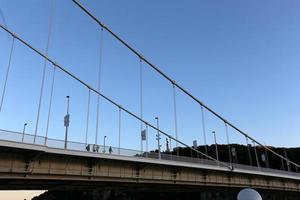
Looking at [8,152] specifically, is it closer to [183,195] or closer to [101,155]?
[101,155]

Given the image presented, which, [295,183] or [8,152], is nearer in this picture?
[8,152]

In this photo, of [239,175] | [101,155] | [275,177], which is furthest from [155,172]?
[275,177]

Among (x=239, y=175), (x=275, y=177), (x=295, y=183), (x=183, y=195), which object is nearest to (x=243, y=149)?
(x=183, y=195)

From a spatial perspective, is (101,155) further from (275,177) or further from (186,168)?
(275,177)

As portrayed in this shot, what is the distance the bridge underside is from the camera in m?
24.9

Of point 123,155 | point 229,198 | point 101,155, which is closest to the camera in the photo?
point 101,155

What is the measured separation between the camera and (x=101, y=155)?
30906 millimetres

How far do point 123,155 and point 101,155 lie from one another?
137 inches

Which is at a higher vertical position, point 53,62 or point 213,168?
point 53,62

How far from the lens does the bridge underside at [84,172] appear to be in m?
24.9

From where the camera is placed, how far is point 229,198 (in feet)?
302

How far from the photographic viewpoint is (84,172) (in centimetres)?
2997

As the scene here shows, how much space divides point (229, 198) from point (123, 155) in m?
66.7

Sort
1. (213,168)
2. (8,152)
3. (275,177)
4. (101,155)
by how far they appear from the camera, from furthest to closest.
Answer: (275,177)
(213,168)
(101,155)
(8,152)
